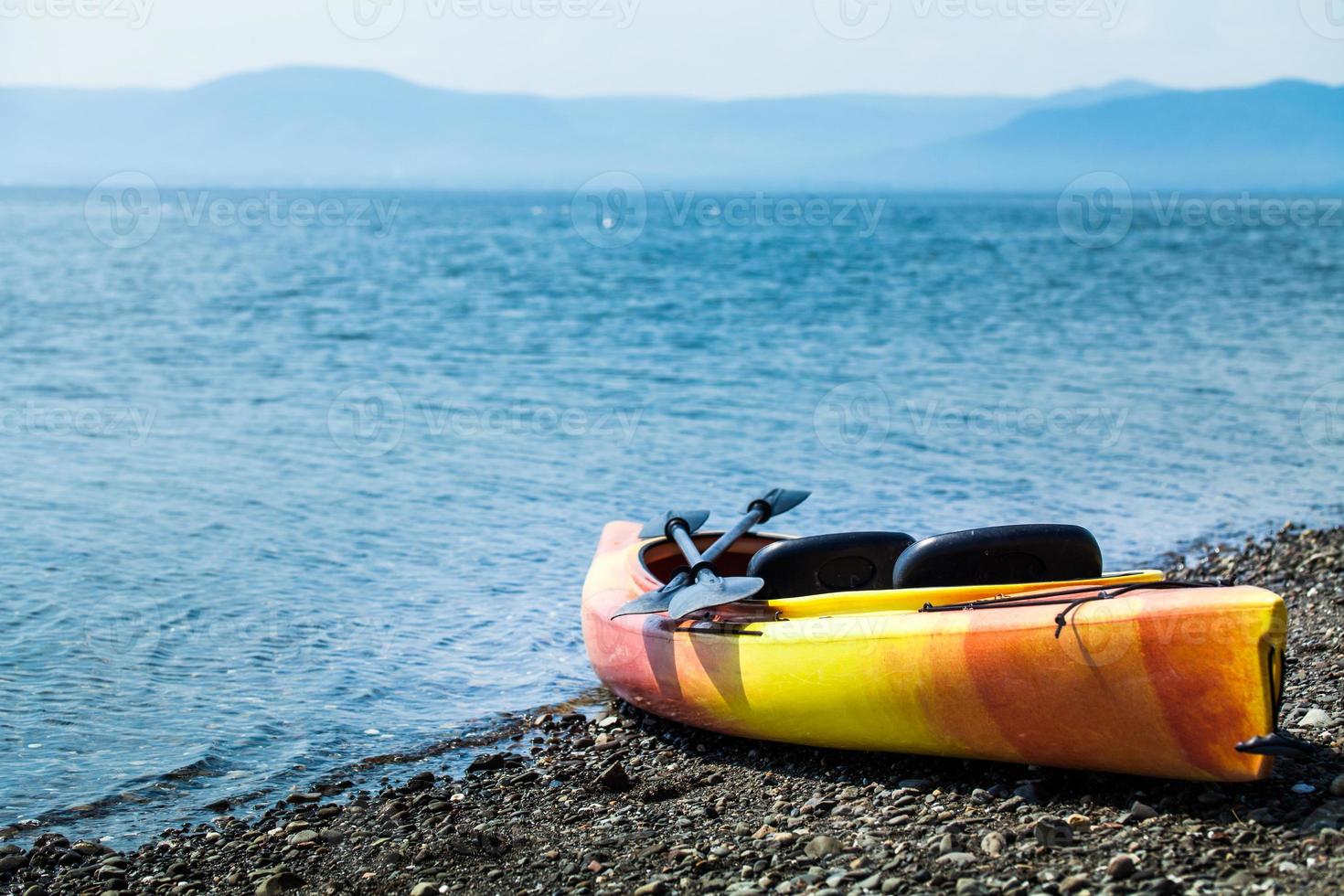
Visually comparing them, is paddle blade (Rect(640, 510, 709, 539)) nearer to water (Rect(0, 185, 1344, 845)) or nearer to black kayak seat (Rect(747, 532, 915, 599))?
water (Rect(0, 185, 1344, 845))

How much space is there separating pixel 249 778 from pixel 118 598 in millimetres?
3296

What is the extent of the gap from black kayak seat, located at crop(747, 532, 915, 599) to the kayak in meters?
A: 0.01

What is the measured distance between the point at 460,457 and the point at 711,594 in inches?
316

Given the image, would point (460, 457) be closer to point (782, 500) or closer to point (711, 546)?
point (782, 500)

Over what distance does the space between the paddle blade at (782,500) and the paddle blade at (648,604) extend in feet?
4.49

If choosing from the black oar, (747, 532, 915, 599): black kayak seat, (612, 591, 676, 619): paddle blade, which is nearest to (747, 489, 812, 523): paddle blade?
the black oar

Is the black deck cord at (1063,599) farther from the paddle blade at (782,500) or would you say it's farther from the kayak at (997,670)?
the paddle blade at (782,500)

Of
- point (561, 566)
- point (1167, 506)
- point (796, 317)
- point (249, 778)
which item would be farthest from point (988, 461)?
point (796, 317)

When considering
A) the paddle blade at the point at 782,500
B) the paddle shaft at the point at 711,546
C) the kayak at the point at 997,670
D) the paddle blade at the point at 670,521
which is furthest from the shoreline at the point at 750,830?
the paddle blade at the point at 782,500

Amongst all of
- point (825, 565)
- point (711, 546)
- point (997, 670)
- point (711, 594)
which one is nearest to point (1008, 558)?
point (997, 670)

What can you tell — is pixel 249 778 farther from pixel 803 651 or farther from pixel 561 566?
pixel 561 566

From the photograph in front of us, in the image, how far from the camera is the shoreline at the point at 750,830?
4.33m

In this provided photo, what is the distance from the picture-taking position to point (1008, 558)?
5574 millimetres

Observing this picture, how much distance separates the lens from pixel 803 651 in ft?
18.7
